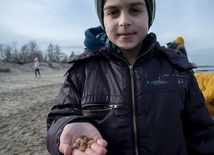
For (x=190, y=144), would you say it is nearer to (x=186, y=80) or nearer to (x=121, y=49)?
(x=186, y=80)

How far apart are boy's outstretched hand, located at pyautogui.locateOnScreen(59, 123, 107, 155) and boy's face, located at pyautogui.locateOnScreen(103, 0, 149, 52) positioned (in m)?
0.66

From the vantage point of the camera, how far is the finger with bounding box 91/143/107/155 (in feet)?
4.00

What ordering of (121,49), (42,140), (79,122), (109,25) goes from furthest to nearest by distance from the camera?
(42,140) → (121,49) → (109,25) → (79,122)

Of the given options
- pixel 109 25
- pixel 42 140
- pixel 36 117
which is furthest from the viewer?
pixel 36 117

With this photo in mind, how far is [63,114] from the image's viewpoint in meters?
1.64

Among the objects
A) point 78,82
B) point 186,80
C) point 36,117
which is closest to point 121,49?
point 78,82

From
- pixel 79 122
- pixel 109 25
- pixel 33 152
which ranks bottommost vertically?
pixel 33 152

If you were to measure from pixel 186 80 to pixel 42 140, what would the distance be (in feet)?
12.5

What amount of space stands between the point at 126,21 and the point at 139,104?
0.58 metres

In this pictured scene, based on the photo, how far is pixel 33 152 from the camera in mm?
4277

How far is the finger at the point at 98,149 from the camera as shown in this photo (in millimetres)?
1218

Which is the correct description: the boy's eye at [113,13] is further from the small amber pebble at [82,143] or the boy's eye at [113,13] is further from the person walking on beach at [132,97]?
the small amber pebble at [82,143]

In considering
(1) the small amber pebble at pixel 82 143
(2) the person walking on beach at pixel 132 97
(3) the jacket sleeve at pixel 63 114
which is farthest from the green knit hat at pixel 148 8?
(1) the small amber pebble at pixel 82 143

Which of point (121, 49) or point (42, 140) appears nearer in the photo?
point (121, 49)
